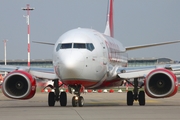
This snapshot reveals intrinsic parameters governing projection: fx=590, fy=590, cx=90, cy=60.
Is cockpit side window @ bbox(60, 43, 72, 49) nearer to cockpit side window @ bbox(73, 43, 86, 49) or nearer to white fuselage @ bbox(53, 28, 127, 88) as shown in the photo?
white fuselage @ bbox(53, 28, 127, 88)

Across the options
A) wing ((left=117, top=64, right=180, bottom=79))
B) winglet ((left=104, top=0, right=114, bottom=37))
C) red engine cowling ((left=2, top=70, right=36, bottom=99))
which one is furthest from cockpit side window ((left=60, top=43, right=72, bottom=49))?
winglet ((left=104, top=0, right=114, bottom=37))

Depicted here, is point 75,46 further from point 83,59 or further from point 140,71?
point 140,71

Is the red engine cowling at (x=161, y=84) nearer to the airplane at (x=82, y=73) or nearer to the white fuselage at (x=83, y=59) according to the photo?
the airplane at (x=82, y=73)

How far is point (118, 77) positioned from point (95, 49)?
3.15 metres

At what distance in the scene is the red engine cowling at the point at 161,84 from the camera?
2644cm

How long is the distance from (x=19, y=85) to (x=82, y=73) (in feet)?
11.4

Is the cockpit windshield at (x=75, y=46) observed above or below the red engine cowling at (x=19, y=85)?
above

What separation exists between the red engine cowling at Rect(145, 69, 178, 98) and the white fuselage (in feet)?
7.80

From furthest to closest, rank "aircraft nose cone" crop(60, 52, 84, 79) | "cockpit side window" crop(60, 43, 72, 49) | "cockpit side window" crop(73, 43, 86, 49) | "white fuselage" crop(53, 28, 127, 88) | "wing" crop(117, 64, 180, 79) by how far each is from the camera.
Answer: "wing" crop(117, 64, 180, 79) → "cockpit side window" crop(73, 43, 86, 49) → "cockpit side window" crop(60, 43, 72, 49) → "white fuselage" crop(53, 28, 127, 88) → "aircraft nose cone" crop(60, 52, 84, 79)

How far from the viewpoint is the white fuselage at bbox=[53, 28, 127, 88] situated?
25562 mm

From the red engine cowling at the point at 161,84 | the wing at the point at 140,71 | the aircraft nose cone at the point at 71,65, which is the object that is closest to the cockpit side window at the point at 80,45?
the aircraft nose cone at the point at 71,65

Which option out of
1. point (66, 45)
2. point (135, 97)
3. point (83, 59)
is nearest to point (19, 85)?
point (66, 45)
